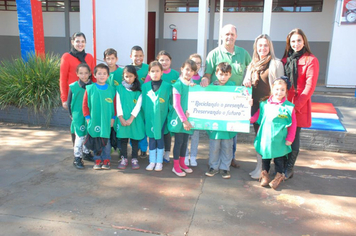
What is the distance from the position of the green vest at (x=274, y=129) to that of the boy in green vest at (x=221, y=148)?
44 centimetres

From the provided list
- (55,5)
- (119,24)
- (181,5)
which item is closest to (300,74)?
(119,24)

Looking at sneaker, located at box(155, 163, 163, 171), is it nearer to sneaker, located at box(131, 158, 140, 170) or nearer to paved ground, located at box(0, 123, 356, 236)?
paved ground, located at box(0, 123, 356, 236)

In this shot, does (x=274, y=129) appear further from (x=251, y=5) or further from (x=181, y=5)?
(x=181, y=5)

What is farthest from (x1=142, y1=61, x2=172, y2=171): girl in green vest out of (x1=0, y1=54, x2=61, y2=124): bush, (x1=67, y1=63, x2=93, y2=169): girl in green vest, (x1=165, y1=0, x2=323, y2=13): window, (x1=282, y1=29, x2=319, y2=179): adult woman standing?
(x1=165, y1=0, x2=323, y2=13): window

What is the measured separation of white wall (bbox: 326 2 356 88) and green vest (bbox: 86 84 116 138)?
6573 mm

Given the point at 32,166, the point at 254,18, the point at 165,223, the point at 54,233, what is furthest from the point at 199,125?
the point at 254,18

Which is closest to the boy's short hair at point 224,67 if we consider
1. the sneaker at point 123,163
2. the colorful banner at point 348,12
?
the sneaker at point 123,163

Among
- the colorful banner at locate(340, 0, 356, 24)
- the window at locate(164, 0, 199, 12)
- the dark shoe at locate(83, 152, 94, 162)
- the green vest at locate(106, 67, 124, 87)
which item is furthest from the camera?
the window at locate(164, 0, 199, 12)

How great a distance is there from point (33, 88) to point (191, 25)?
6812 millimetres

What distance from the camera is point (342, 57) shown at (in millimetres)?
7832

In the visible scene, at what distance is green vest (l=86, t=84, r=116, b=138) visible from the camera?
3.87 m

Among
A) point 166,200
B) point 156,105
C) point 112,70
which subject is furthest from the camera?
point 112,70

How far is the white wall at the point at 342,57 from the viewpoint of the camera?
770 centimetres

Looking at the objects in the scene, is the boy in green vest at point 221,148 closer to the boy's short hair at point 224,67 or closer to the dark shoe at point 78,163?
the boy's short hair at point 224,67
